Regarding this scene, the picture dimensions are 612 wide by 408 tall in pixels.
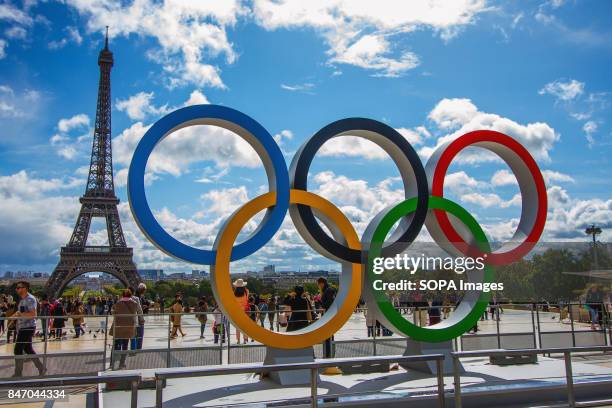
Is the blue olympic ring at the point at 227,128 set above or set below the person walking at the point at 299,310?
above

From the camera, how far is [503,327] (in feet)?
62.5

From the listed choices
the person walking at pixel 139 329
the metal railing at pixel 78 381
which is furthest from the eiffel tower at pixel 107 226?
the metal railing at pixel 78 381

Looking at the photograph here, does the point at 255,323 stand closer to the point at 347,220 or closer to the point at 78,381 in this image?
the point at 347,220

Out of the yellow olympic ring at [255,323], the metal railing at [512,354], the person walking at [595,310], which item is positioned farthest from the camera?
the person walking at [595,310]

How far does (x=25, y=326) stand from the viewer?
10367 mm

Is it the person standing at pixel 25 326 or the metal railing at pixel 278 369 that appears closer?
the metal railing at pixel 278 369

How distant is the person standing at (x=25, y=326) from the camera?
1009 cm

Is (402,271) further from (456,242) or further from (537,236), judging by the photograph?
(537,236)

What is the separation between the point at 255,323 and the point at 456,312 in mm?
4255

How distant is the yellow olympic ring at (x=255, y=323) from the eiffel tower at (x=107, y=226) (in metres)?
54.8

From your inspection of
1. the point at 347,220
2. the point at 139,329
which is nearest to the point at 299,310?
the point at 347,220

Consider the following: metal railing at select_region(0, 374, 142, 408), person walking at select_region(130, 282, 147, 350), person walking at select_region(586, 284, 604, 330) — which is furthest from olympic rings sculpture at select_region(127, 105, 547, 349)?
person walking at select_region(586, 284, 604, 330)

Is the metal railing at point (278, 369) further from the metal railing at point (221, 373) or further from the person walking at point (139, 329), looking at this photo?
the person walking at point (139, 329)

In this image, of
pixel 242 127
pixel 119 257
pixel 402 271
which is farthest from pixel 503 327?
pixel 119 257
